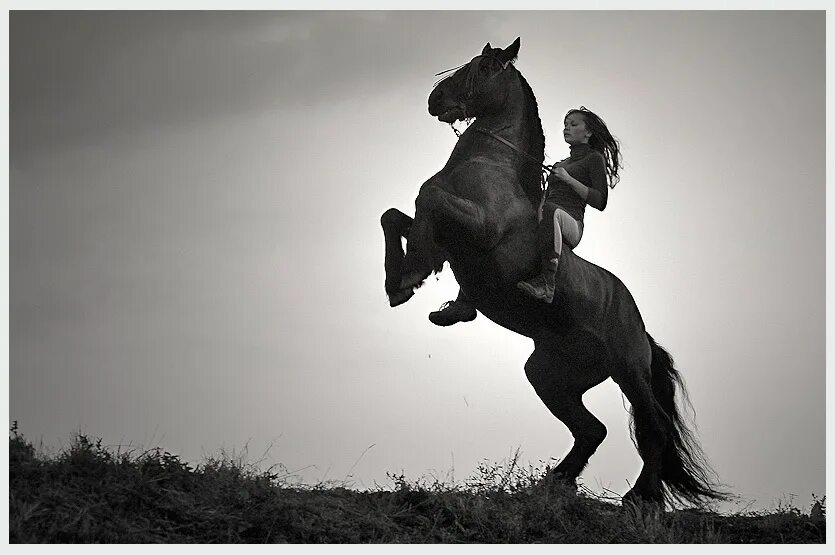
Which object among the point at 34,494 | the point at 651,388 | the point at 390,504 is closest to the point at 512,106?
the point at 651,388

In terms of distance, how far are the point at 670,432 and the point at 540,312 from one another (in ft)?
5.40

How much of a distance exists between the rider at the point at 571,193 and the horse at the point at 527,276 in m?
0.11

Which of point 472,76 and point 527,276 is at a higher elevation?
point 472,76

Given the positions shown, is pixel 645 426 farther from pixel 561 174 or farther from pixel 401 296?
pixel 401 296

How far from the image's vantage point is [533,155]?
31.4ft

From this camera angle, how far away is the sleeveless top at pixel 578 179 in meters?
9.32

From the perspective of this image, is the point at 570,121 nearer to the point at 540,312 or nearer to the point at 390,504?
the point at 540,312

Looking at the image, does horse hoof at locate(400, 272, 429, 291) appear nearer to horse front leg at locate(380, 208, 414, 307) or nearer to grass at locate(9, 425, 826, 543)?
horse front leg at locate(380, 208, 414, 307)

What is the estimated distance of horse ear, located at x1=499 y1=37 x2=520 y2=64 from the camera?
9.53 metres

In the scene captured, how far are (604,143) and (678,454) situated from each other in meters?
2.63

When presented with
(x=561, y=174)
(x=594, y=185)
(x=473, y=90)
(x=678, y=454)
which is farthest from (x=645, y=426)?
(x=473, y=90)

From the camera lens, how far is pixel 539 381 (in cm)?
985

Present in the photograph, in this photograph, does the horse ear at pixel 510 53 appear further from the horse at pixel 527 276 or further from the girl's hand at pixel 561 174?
the girl's hand at pixel 561 174

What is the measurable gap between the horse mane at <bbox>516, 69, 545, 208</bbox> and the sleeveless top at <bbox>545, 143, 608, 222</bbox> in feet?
0.35
